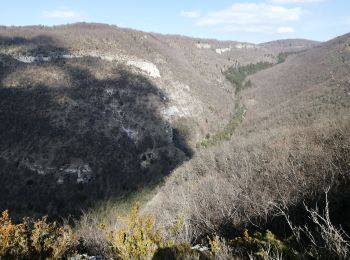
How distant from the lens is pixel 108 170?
9506 cm

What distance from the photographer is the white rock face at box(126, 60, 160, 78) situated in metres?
146

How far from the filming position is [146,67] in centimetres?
14800

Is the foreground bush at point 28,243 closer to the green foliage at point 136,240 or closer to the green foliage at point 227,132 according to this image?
the green foliage at point 136,240

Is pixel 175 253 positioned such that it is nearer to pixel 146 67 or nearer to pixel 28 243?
pixel 28 243

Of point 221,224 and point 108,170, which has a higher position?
point 221,224

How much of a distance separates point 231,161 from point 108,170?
3580 cm

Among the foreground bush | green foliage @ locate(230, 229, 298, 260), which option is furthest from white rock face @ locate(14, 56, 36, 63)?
green foliage @ locate(230, 229, 298, 260)

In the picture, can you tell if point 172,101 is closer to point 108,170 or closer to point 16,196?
point 108,170

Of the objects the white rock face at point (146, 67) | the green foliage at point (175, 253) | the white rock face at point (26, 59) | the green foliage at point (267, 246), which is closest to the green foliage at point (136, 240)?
the green foliage at point (175, 253)

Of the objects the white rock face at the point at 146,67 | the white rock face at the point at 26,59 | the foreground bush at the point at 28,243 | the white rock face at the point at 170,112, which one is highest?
the white rock face at the point at 26,59

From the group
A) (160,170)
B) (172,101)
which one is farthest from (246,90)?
(160,170)

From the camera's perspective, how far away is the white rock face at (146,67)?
145875 mm

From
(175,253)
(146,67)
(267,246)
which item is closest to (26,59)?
(146,67)

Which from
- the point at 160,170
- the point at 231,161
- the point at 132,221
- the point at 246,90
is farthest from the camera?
the point at 246,90
